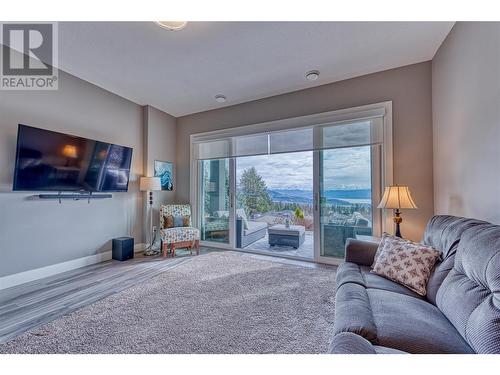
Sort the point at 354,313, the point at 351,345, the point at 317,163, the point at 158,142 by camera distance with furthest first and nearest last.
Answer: the point at 158,142 → the point at 317,163 → the point at 354,313 → the point at 351,345

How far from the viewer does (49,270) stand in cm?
285

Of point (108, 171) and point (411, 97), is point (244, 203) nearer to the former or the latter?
point (108, 171)

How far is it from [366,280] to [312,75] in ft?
8.84

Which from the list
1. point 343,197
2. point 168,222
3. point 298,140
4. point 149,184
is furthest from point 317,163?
point 149,184

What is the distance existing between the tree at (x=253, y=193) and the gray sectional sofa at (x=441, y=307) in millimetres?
2633

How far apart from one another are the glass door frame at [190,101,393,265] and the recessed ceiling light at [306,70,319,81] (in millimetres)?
518

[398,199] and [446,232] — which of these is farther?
[398,199]

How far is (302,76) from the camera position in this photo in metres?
3.15

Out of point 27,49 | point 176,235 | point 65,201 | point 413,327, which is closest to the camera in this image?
point 413,327

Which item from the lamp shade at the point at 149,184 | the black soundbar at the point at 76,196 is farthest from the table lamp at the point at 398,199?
the black soundbar at the point at 76,196

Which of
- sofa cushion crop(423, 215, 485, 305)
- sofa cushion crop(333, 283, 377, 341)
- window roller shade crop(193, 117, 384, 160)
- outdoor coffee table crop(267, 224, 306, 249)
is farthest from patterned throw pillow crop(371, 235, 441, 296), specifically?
outdoor coffee table crop(267, 224, 306, 249)

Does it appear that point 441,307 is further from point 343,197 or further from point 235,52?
point 235,52

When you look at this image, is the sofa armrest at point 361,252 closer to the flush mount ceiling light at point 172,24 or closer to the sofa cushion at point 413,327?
the sofa cushion at point 413,327
